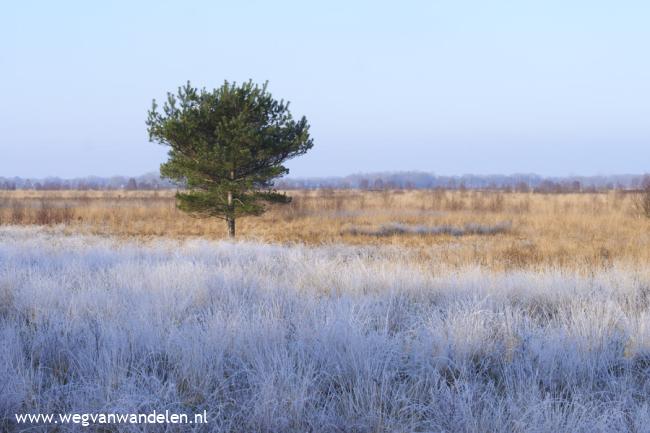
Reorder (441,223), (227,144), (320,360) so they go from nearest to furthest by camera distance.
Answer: (320,360) < (227,144) < (441,223)

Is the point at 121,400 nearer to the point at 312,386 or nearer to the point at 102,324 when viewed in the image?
the point at 312,386

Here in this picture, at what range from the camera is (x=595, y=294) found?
6.40 m

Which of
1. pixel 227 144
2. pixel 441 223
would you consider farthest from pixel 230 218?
pixel 441 223

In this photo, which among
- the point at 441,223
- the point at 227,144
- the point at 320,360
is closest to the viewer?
the point at 320,360

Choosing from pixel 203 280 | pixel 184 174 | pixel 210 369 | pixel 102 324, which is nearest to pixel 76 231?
pixel 184 174

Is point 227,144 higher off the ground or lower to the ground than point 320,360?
higher

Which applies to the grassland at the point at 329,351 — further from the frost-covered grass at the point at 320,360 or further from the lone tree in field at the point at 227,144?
the lone tree in field at the point at 227,144

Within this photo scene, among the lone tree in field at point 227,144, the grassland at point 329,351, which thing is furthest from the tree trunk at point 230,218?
the grassland at point 329,351

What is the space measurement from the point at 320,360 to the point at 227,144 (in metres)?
11.7

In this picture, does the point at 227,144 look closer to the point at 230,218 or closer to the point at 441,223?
the point at 230,218

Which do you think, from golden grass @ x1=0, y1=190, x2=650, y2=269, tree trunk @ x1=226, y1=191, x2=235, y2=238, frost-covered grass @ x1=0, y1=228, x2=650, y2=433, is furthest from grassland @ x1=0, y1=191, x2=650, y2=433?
tree trunk @ x1=226, y1=191, x2=235, y2=238

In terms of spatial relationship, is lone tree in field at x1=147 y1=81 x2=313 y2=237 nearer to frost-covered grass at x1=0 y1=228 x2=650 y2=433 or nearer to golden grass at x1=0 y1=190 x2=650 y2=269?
golden grass at x1=0 y1=190 x2=650 y2=269

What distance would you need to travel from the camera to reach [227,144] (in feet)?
48.5

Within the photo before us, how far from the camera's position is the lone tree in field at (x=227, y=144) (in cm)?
1452
